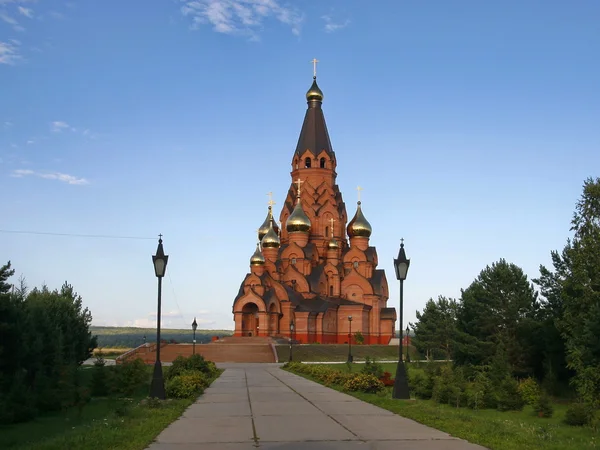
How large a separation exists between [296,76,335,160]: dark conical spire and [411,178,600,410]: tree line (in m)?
32.7

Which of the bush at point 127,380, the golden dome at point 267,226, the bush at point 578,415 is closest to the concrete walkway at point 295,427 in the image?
the bush at point 578,415

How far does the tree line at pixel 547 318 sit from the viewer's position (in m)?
20.1

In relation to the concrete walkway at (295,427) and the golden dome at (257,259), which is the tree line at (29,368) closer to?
the concrete walkway at (295,427)

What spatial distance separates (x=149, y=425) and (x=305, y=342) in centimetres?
4717

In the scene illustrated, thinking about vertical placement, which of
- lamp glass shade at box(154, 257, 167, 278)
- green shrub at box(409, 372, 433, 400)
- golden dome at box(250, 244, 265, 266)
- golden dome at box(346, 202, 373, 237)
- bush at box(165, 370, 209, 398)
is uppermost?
golden dome at box(346, 202, 373, 237)

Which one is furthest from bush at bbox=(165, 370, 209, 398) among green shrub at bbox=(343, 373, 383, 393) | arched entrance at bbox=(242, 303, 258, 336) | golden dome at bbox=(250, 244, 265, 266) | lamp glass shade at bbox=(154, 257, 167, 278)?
golden dome at bbox=(250, 244, 265, 266)

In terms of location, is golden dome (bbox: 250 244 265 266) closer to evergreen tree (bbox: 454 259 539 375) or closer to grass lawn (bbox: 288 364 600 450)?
evergreen tree (bbox: 454 259 539 375)

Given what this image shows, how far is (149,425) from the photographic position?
12.6 meters

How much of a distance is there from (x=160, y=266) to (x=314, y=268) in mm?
46448

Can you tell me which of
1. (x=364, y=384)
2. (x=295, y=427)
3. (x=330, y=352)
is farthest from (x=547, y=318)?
(x=330, y=352)

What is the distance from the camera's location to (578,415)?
54.0ft

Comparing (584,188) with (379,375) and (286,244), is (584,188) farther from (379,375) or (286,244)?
(286,244)

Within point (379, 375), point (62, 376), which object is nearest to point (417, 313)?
point (379, 375)

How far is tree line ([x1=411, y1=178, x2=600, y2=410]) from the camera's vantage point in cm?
2009
